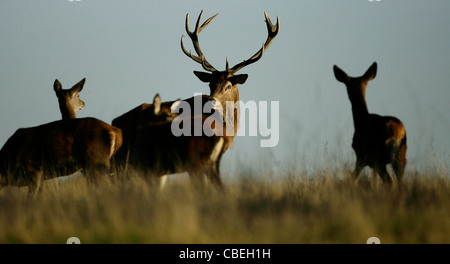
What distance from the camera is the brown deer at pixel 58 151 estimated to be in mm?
8578

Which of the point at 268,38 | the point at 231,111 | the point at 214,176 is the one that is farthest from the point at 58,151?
the point at 268,38

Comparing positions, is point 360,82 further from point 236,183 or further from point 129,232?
point 129,232

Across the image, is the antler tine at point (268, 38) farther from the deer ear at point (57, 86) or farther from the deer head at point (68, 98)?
the deer ear at point (57, 86)

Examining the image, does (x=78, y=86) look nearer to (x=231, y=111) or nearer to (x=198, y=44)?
(x=231, y=111)

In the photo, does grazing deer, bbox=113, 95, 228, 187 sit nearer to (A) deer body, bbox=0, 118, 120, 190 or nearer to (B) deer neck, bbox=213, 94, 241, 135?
(A) deer body, bbox=0, 118, 120, 190

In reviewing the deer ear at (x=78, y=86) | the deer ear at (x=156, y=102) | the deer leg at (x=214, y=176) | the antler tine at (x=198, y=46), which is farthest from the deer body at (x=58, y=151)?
the antler tine at (x=198, y=46)

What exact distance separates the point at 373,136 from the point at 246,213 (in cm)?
230

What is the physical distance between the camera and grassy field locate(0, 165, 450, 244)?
6.09 m

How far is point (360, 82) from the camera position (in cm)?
824

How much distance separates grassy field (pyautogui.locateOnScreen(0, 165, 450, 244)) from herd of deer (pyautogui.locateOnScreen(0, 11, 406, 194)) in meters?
0.30

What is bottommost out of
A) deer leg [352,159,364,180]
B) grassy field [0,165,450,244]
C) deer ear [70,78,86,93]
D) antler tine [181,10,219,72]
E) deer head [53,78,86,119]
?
grassy field [0,165,450,244]

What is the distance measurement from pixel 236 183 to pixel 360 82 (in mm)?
2036

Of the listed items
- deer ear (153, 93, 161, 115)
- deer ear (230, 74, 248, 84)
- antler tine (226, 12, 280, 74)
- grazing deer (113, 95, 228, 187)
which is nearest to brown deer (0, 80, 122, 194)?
grazing deer (113, 95, 228, 187)

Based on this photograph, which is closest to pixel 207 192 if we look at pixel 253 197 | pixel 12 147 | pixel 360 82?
pixel 253 197
